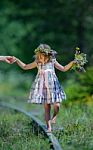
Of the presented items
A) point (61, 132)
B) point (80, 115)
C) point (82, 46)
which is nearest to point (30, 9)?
point (82, 46)

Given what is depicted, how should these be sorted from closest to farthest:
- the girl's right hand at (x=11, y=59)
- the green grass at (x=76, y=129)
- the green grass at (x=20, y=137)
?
1. the green grass at (x=76, y=129)
2. the green grass at (x=20, y=137)
3. the girl's right hand at (x=11, y=59)

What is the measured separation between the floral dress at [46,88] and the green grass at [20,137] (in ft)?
1.46

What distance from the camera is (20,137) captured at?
7957mm

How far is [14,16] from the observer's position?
26.6 metres

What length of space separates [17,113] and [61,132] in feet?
11.7

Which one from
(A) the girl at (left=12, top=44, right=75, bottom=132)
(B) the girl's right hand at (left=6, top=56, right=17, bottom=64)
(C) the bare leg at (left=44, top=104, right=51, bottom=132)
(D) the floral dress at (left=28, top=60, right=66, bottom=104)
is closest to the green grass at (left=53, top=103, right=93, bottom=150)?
(C) the bare leg at (left=44, top=104, right=51, bottom=132)

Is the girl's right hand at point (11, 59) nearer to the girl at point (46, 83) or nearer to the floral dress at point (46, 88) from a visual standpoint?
the girl at point (46, 83)

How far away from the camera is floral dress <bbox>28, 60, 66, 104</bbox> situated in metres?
7.43

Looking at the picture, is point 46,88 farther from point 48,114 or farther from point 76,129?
point 76,129

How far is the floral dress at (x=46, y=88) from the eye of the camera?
743 centimetres

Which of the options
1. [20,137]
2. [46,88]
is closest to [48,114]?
[46,88]

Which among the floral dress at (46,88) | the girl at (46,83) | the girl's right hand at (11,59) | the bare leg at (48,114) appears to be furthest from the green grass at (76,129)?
the girl's right hand at (11,59)

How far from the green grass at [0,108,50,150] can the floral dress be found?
446mm

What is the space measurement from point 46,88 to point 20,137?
82 centimetres
